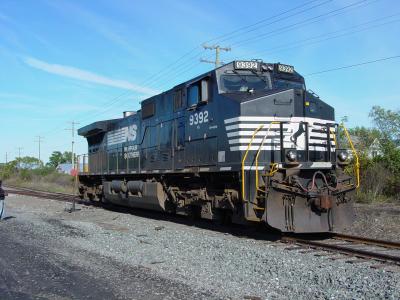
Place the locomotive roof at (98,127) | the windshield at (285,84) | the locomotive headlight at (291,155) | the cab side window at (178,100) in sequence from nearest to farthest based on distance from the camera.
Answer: the locomotive headlight at (291,155)
the windshield at (285,84)
the cab side window at (178,100)
the locomotive roof at (98,127)

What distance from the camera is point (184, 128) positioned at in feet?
41.1

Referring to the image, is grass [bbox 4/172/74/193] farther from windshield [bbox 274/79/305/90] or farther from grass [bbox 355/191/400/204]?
windshield [bbox 274/79/305/90]

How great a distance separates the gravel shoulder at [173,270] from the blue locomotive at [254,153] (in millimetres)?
967

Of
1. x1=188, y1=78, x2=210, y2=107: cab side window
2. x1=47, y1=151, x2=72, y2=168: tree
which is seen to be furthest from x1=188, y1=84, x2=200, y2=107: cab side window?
x1=47, y1=151, x2=72, y2=168: tree

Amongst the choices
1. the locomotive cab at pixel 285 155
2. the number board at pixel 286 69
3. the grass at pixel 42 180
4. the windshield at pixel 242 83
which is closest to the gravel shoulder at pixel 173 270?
the locomotive cab at pixel 285 155

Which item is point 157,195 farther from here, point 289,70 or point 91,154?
point 91,154

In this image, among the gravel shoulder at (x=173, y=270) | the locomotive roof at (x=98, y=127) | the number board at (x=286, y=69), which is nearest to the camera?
the gravel shoulder at (x=173, y=270)

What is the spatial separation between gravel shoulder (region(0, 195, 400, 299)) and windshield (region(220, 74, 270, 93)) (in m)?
3.43

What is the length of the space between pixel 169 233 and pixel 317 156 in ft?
12.9

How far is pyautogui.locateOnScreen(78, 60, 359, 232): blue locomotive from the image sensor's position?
955 centimetres

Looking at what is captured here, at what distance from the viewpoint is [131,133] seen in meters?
16.9

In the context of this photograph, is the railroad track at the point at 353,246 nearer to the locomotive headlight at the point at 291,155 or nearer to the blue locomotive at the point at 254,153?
the blue locomotive at the point at 254,153

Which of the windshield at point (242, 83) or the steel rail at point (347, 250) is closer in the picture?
the steel rail at point (347, 250)

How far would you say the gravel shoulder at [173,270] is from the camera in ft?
18.7
